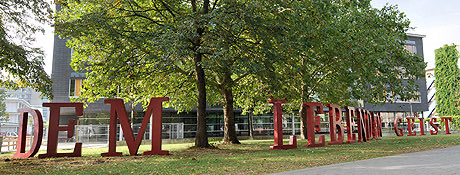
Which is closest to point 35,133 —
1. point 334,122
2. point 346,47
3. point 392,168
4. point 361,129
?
point 392,168

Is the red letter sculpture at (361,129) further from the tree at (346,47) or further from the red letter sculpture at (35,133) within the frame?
the red letter sculpture at (35,133)

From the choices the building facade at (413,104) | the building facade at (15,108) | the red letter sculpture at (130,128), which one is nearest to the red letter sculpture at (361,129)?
the red letter sculpture at (130,128)

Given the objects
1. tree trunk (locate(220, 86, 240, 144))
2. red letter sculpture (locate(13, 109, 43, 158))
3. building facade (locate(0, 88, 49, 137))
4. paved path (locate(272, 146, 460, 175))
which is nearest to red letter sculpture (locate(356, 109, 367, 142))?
tree trunk (locate(220, 86, 240, 144))

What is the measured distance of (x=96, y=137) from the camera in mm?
30141

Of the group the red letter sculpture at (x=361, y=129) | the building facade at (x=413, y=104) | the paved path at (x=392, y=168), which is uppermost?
the building facade at (x=413, y=104)

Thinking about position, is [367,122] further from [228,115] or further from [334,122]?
[228,115]

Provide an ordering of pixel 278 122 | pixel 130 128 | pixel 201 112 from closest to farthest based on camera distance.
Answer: pixel 130 128, pixel 278 122, pixel 201 112

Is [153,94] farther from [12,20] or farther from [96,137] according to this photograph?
[96,137]

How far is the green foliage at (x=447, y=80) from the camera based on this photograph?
1833 inches

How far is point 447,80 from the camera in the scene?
156 feet

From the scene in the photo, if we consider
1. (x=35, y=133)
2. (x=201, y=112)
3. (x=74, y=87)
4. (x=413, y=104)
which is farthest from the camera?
(x=413, y=104)

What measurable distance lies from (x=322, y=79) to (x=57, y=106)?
50.3 feet

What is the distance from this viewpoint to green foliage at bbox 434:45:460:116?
153ft

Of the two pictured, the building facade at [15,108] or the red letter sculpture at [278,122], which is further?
the building facade at [15,108]
